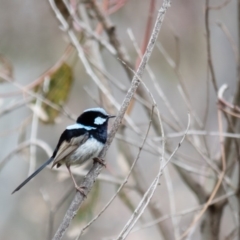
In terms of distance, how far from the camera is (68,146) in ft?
8.98

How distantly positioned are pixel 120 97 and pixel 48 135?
1.10m

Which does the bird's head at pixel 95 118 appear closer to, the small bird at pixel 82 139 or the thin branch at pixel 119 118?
the small bird at pixel 82 139

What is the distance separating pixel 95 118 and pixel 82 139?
0.43 ft

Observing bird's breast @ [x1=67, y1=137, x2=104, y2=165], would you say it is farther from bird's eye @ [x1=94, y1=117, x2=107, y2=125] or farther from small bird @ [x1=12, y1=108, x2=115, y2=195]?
bird's eye @ [x1=94, y1=117, x2=107, y2=125]

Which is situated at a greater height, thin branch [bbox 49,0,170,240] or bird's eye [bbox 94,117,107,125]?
thin branch [bbox 49,0,170,240]

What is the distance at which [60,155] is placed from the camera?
106 inches

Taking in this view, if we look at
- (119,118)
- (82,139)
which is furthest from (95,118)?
(119,118)

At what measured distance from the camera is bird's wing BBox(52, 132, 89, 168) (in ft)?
8.85

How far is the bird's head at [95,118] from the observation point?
9.04ft

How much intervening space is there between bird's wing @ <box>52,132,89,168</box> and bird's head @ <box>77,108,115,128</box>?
72mm

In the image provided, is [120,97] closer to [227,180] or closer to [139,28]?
[139,28]

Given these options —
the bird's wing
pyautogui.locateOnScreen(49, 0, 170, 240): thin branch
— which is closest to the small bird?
the bird's wing

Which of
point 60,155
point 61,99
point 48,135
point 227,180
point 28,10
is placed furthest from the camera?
point 48,135

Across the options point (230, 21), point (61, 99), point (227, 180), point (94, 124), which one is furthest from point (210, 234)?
point (230, 21)
